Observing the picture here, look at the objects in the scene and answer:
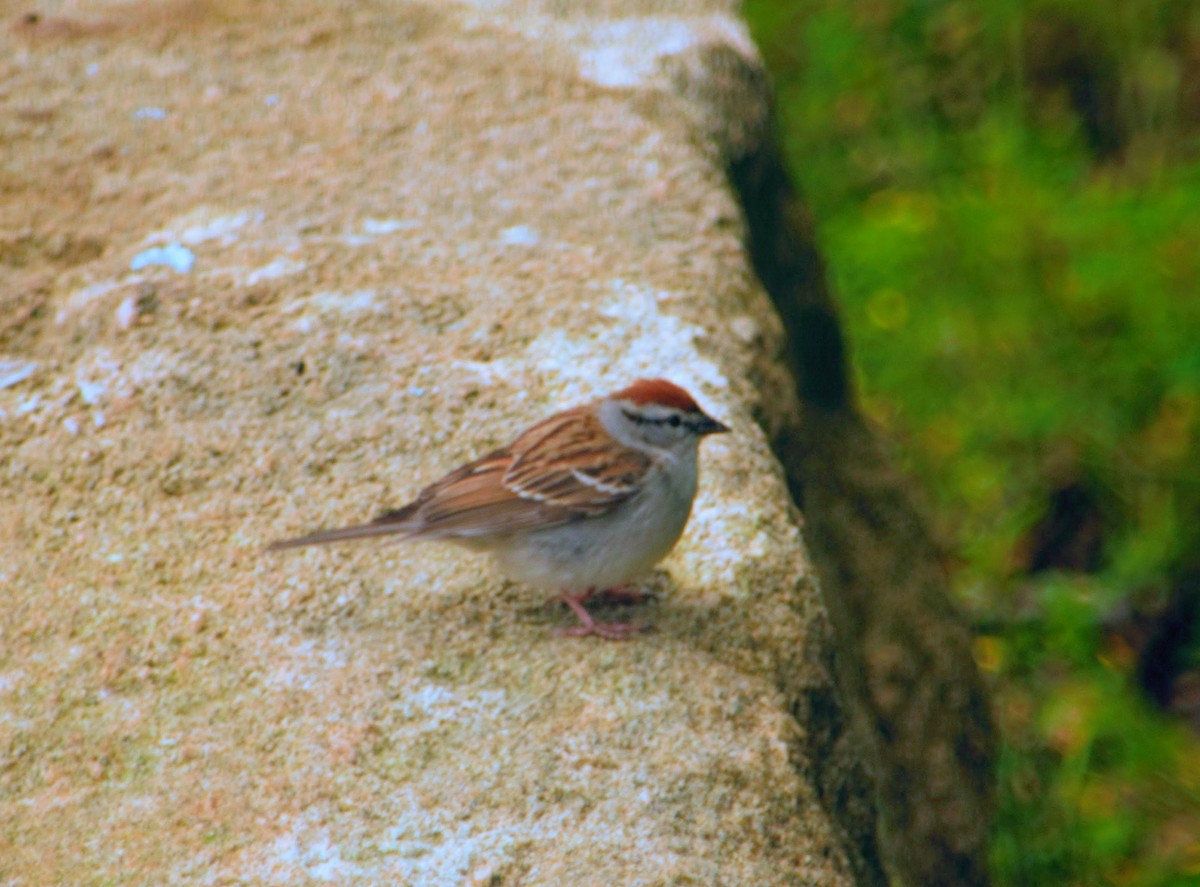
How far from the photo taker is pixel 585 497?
328cm

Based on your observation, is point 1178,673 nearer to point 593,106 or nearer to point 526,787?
point 593,106

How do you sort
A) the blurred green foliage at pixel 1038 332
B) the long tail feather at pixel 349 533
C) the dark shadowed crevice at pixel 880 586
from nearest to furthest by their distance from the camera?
the long tail feather at pixel 349 533 → the dark shadowed crevice at pixel 880 586 → the blurred green foliage at pixel 1038 332

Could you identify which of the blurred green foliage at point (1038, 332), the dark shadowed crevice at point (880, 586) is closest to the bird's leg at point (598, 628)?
the dark shadowed crevice at point (880, 586)

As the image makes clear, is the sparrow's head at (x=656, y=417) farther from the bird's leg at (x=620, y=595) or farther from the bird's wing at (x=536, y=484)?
the bird's leg at (x=620, y=595)

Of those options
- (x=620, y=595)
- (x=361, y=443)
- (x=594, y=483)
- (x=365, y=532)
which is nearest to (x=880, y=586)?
(x=620, y=595)

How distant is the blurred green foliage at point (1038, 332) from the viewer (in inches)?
197

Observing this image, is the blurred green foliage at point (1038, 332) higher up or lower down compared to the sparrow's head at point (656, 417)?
lower down

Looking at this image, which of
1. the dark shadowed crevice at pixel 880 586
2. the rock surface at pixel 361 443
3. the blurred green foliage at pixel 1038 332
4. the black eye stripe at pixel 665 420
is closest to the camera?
the rock surface at pixel 361 443

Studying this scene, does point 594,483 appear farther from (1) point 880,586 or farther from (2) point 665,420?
(1) point 880,586

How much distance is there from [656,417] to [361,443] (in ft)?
2.47

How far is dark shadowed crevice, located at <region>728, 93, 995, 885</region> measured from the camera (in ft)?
13.9

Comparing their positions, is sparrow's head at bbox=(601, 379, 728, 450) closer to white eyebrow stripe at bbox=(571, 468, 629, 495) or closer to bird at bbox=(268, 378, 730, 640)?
bird at bbox=(268, 378, 730, 640)

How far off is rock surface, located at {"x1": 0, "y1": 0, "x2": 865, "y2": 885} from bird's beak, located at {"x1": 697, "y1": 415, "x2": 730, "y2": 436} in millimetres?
237

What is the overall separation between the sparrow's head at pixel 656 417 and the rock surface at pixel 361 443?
271 mm
